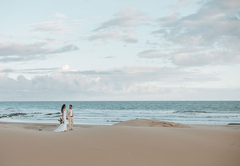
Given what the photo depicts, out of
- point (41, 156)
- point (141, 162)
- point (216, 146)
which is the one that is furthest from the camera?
point (216, 146)

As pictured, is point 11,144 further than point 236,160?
Yes

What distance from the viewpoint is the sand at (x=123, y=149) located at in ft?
17.7

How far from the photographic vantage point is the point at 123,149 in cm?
608

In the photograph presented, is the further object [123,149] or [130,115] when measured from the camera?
[130,115]

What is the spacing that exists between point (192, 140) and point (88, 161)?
322 cm

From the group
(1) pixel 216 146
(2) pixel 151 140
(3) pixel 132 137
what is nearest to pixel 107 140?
(3) pixel 132 137

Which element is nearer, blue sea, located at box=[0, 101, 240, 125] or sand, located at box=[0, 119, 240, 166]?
sand, located at box=[0, 119, 240, 166]

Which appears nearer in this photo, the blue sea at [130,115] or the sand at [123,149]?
the sand at [123,149]

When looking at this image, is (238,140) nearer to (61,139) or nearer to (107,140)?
(107,140)

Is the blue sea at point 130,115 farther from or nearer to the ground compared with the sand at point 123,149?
nearer to the ground

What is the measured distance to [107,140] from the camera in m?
6.86

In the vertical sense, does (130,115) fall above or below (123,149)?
below

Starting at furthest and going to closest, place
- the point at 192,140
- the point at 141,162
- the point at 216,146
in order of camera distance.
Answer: the point at 192,140 → the point at 216,146 → the point at 141,162

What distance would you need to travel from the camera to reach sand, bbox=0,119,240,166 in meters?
5.39
